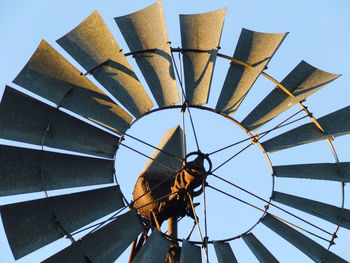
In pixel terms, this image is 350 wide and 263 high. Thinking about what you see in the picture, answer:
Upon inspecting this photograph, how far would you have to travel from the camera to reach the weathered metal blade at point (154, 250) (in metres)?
4.91

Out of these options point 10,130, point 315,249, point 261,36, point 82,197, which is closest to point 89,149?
point 82,197

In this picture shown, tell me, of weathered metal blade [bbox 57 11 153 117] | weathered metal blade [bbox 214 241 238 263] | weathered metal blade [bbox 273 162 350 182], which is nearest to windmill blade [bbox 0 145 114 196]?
weathered metal blade [bbox 57 11 153 117]

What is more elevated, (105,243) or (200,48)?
(200,48)

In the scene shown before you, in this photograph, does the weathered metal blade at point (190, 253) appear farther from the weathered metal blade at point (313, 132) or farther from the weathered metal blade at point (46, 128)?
the weathered metal blade at point (313, 132)

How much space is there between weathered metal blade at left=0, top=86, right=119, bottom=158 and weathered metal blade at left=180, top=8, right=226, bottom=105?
3.82 feet

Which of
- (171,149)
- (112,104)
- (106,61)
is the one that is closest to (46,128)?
(112,104)

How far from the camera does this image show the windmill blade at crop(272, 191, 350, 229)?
18.9 feet

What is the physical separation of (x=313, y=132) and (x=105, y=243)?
2919 mm

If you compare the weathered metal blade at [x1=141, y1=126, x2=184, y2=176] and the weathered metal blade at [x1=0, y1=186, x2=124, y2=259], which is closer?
the weathered metal blade at [x1=0, y1=186, x2=124, y2=259]

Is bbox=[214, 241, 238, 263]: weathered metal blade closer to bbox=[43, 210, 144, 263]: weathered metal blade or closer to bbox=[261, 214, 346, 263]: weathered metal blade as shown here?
bbox=[261, 214, 346, 263]: weathered metal blade

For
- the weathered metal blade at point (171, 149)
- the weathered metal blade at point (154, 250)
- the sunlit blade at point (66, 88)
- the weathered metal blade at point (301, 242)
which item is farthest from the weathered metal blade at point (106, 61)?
the weathered metal blade at point (301, 242)

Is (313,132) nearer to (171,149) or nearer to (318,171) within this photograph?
(318,171)

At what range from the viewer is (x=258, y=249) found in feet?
18.4

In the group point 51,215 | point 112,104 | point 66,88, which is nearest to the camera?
point 51,215
